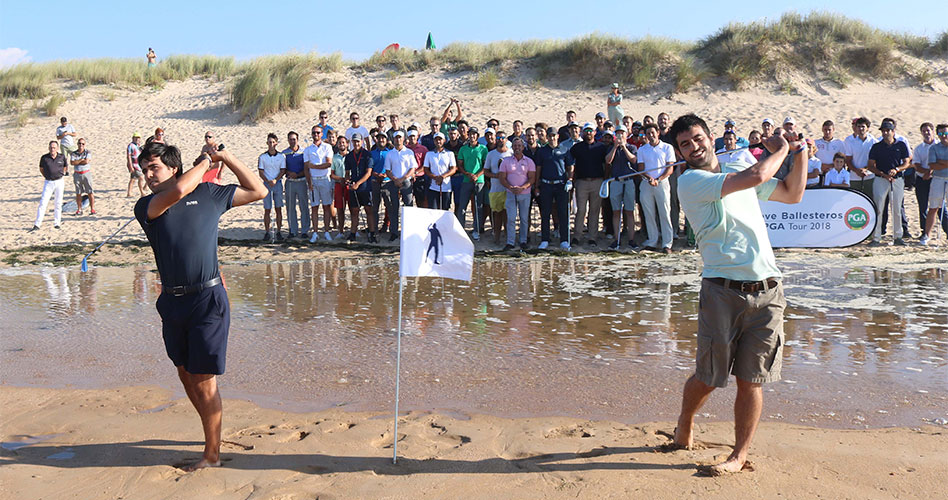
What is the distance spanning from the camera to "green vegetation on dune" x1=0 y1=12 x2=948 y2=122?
91.2ft

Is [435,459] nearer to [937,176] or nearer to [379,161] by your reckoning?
[379,161]

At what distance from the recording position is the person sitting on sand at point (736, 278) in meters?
4.74

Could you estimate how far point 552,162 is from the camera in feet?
48.5

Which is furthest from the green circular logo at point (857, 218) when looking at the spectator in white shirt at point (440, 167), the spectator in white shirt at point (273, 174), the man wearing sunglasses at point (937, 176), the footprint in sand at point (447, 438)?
the footprint in sand at point (447, 438)

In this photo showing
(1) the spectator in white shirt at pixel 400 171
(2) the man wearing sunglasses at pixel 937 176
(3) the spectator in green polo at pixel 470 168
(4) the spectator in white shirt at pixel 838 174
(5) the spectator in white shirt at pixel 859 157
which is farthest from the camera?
(1) the spectator in white shirt at pixel 400 171

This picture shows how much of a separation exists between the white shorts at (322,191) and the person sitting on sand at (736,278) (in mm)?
12060

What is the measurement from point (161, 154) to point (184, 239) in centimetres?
54

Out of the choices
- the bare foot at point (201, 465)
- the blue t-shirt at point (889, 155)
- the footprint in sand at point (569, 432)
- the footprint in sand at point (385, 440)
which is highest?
the blue t-shirt at point (889, 155)

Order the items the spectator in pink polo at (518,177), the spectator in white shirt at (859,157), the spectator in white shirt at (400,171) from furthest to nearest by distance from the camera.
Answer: the spectator in white shirt at (400,171) < the spectator in pink polo at (518,177) < the spectator in white shirt at (859,157)

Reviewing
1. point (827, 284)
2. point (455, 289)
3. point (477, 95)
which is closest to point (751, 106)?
point (477, 95)

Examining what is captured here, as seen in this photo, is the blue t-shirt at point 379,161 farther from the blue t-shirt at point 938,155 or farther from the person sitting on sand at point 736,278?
the person sitting on sand at point 736,278

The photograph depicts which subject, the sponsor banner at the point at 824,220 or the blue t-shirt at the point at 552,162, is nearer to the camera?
the sponsor banner at the point at 824,220

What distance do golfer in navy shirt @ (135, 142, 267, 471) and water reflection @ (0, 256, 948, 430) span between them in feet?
4.82

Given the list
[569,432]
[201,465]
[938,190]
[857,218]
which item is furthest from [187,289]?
[938,190]
